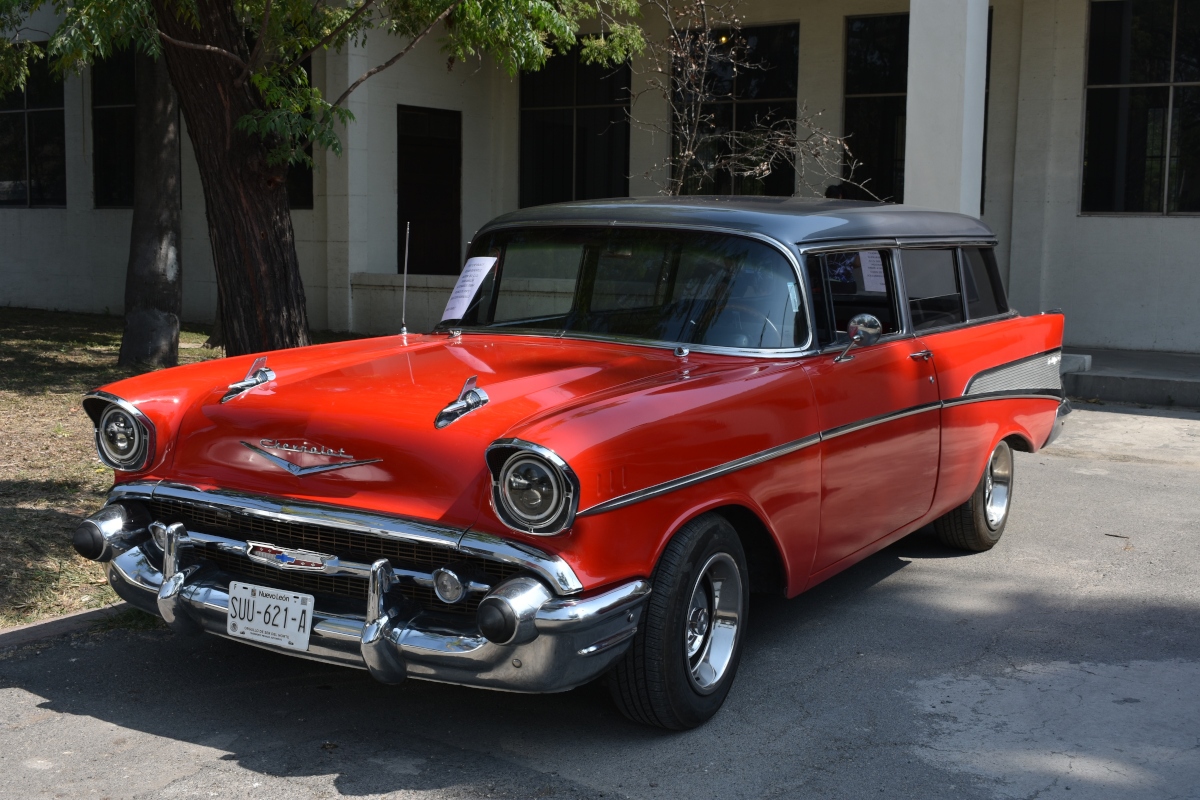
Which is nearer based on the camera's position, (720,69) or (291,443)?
(291,443)

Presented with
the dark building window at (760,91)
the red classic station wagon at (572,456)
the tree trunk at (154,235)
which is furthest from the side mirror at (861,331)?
the dark building window at (760,91)

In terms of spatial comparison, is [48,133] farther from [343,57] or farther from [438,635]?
[438,635]

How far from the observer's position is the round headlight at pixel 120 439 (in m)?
4.07

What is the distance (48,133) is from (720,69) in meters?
11.1

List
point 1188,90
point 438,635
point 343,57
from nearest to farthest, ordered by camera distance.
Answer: point 438,635
point 1188,90
point 343,57

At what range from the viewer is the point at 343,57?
613 inches

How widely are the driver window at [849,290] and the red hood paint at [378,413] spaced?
0.69 meters

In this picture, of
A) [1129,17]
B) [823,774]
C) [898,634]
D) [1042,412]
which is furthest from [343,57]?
[823,774]

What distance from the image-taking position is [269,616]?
3639 mm

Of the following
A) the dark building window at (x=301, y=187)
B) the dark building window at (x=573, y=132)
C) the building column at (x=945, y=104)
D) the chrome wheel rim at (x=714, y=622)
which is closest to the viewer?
the chrome wheel rim at (x=714, y=622)

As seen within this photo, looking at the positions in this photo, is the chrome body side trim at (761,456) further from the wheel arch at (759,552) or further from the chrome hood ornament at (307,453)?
the chrome hood ornament at (307,453)

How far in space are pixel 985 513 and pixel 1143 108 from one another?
970 centimetres

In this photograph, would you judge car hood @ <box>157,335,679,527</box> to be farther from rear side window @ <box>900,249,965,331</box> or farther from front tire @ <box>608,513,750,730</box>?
rear side window @ <box>900,249,965,331</box>

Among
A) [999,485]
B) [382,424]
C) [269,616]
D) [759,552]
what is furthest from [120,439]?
[999,485]
